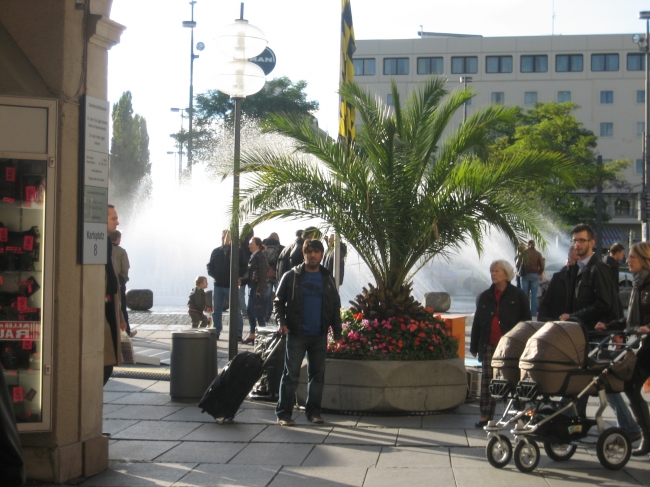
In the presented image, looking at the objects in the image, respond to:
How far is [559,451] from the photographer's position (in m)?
7.23

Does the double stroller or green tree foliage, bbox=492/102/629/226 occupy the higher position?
green tree foliage, bbox=492/102/629/226

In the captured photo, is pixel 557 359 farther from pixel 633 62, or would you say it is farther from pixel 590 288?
pixel 633 62

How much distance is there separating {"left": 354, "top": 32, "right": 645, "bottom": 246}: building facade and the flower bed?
70.5 m

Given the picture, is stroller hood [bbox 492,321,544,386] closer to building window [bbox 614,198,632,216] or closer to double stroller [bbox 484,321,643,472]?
double stroller [bbox 484,321,643,472]

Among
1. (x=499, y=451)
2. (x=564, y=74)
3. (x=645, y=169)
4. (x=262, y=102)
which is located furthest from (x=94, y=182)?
(x=564, y=74)

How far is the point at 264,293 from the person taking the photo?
52.2 feet

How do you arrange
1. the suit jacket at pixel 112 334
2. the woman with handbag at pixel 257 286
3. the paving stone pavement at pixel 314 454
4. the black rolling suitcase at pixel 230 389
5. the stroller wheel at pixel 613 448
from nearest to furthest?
the paving stone pavement at pixel 314 454, the stroller wheel at pixel 613 448, the suit jacket at pixel 112 334, the black rolling suitcase at pixel 230 389, the woman with handbag at pixel 257 286

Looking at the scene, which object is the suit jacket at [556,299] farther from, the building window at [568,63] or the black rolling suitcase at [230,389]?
the building window at [568,63]

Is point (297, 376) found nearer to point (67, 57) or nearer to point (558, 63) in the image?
point (67, 57)

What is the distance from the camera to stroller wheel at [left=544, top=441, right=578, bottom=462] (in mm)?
7156

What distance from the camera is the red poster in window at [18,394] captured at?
6.40 m

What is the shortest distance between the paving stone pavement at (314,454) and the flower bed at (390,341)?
0.64 meters

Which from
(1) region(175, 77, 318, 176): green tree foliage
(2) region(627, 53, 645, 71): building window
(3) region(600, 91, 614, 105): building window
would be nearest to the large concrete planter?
(1) region(175, 77, 318, 176): green tree foliage

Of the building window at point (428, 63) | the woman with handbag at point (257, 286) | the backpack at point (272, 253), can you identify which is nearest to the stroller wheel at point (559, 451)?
the woman with handbag at point (257, 286)
